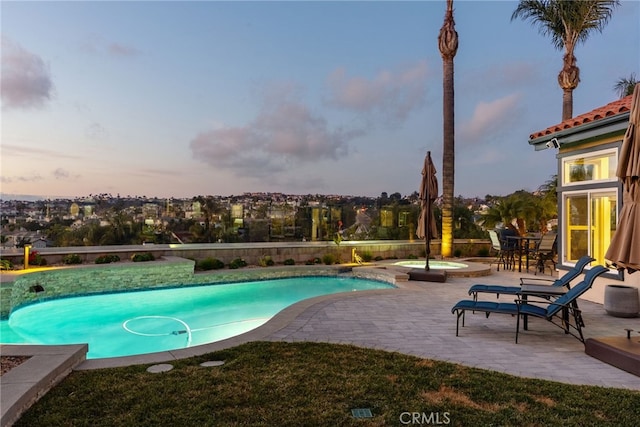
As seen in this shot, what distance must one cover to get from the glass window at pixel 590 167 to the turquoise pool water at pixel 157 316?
5230mm

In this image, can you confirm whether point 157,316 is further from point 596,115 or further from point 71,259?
point 596,115

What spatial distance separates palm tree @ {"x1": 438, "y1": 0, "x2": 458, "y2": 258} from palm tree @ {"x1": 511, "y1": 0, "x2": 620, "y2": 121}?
2412 mm

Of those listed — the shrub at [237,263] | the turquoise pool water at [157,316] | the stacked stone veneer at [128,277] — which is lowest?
the turquoise pool water at [157,316]

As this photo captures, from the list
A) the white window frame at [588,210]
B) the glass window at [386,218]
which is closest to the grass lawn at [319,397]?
the white window frame at [588,210]

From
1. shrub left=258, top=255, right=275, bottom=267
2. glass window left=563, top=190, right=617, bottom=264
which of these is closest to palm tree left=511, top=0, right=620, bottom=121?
glass window left=563, top=190, right=617, bottom=264

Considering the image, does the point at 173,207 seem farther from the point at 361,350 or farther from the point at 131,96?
the point at 361,350

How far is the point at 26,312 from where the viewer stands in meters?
9.04

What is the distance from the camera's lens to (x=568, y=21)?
1442cm

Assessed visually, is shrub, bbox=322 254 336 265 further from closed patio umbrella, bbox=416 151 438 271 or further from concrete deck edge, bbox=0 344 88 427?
concrete deck edge, bbox=0 344 88 427

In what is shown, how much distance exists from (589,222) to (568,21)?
32.2ft

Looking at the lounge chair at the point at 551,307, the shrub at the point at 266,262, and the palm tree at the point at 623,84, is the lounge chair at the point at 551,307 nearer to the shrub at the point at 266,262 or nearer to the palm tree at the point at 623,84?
the shrub at the point at 266,262

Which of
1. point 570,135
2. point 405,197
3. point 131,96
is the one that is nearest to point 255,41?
point 131,96

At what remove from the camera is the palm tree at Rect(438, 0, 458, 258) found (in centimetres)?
1524

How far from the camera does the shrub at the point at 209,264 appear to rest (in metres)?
12.5
